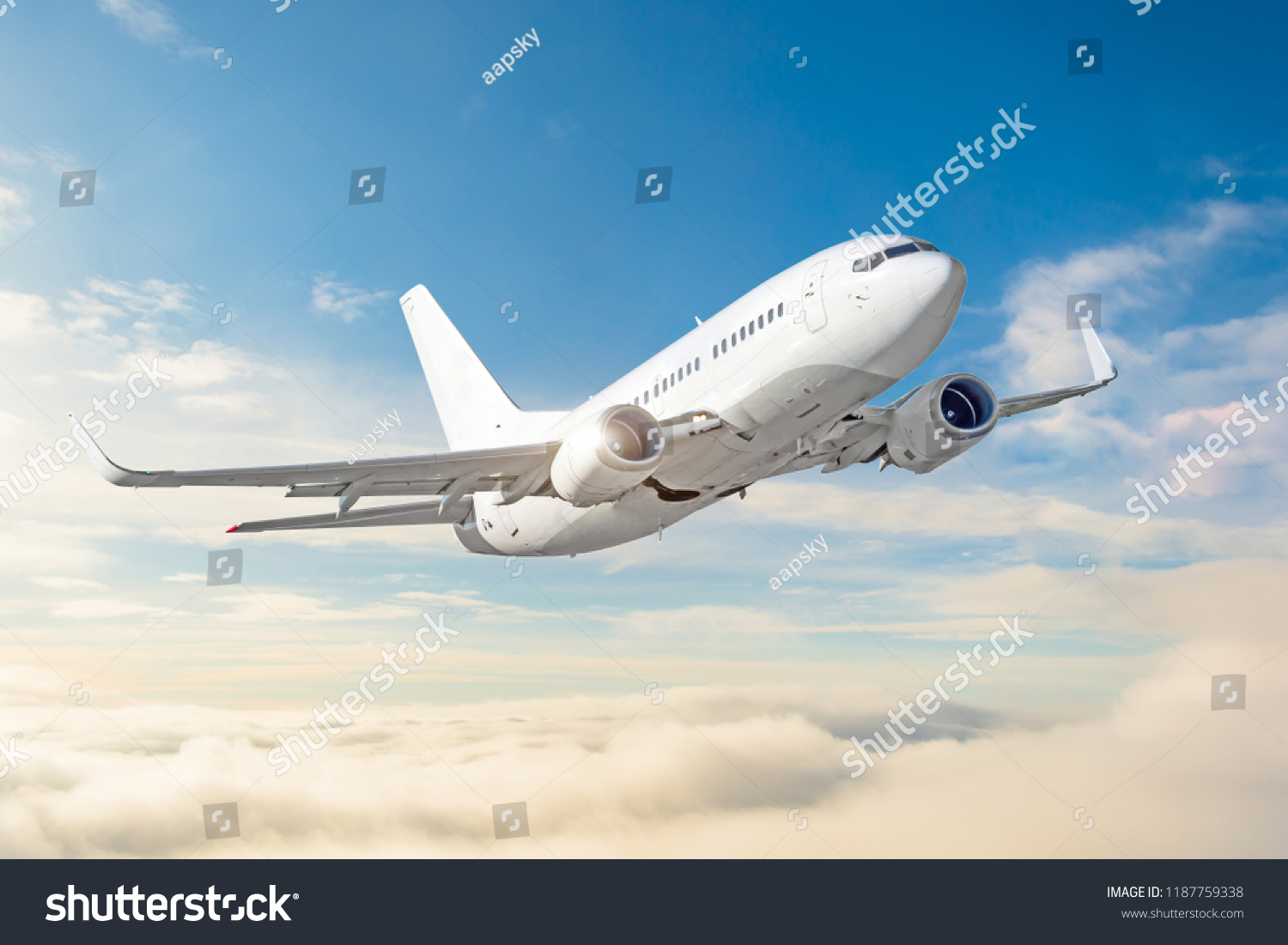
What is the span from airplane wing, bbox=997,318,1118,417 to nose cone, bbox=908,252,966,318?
12119 mm

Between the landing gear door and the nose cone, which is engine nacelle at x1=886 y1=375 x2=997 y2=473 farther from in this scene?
the landing gear door

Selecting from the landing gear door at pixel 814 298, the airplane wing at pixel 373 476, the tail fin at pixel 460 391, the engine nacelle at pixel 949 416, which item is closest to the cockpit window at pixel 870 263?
the landing gear door at pixel 814 298

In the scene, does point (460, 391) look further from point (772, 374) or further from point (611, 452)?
point (772, 374)

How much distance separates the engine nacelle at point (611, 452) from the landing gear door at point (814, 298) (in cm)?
539

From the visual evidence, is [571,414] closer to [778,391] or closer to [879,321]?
[778,391]

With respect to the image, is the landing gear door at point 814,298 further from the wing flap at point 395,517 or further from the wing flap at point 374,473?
the wing flap at point 395,517

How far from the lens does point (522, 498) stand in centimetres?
3284

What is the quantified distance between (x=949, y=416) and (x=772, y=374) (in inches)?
341

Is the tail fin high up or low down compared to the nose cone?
up

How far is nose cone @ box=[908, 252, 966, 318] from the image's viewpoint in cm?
2228

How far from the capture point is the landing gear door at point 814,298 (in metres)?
24.1

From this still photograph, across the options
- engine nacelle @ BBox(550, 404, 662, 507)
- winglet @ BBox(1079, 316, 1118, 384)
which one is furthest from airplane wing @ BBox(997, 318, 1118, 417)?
engine nacelle @ BBox(550, 404, 662, 507)

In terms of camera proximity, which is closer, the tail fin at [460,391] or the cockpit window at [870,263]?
the cockpit window at [870,263]

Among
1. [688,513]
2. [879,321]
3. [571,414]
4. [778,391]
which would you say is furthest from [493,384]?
[879,321]
